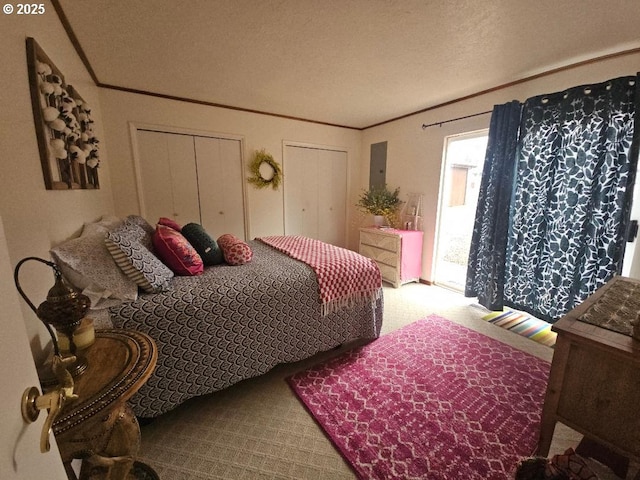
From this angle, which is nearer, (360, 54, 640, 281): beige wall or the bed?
the bed

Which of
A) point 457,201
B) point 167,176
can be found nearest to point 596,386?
point 457,201

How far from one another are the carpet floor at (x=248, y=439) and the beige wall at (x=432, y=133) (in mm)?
2573

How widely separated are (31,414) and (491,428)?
191cm

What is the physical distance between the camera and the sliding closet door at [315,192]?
4.09 metres

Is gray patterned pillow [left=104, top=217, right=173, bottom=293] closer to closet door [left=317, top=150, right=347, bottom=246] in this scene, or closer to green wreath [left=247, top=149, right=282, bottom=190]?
green wreath [left=247, top=149, right=282, bottom=190]

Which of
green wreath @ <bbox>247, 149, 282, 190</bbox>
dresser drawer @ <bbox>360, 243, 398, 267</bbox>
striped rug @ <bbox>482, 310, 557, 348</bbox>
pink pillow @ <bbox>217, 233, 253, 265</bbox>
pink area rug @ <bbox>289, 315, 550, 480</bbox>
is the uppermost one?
green wreath @ <bbox>247, 149, 282, 190</bbox>

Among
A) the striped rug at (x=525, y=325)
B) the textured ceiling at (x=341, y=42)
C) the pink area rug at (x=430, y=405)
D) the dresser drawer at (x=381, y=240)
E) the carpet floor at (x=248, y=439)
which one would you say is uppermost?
the textured ceiling at (x=341, y=42)

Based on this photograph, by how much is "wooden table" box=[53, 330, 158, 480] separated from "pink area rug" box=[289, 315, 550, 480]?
38.4 inches

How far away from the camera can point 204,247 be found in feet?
6.57

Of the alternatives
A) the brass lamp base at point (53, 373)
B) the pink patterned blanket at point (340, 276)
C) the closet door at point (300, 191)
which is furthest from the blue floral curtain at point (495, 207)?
the brass lamp base at point (53, 373)

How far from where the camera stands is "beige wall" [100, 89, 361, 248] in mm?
2936

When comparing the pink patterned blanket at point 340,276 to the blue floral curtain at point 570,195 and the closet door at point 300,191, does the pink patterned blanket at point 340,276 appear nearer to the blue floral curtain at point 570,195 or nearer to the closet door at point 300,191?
the blue floral curtain at point 570,195

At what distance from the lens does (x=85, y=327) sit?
100cm

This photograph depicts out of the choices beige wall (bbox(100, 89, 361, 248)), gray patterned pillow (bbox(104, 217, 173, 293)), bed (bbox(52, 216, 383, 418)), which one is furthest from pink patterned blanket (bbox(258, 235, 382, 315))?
beige wall (bbox(100, 89, 361, 248))
